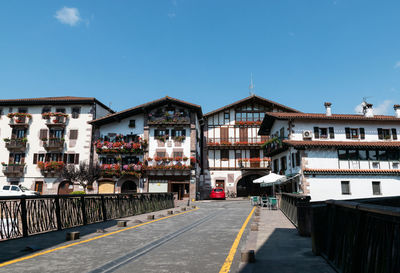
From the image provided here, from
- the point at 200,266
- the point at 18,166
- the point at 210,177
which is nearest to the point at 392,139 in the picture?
the point at 210,177

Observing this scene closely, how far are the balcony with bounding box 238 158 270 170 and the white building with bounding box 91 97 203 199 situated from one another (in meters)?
6.08

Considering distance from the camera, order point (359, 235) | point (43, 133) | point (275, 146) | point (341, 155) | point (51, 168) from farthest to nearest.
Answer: point (43, 133) < point (51, 168) < point (275, 146) < point (341, 155) < point (359, 235)

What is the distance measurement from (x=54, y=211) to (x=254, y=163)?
108 ft

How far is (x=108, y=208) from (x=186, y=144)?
2523 cm

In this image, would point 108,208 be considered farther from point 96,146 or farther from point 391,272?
point 96,146

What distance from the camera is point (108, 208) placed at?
12.8 metres

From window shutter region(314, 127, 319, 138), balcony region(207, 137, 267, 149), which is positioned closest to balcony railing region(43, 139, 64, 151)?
balcony region(207, 137, 267, 149)

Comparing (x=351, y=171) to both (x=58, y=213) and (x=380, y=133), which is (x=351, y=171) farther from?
(x=58, y=213)

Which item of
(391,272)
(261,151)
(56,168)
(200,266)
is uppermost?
(261,151)

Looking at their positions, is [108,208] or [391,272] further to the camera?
[108,208]

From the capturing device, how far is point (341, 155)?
29.0m

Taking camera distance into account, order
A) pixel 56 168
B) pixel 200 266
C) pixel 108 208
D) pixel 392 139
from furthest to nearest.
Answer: pixel 56 168, pixel 392 139, pixel 108 208, pixel 200 266

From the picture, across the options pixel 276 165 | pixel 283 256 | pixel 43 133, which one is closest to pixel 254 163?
pixel 276 165

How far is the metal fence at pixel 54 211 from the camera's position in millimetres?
8039
